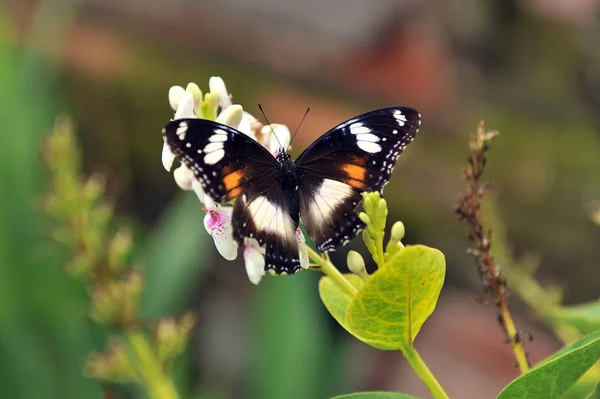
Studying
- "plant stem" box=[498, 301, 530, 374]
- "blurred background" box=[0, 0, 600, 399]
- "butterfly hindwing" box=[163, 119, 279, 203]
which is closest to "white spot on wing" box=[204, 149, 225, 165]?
"butterfly hindwing" box=[163, 119, 279, 203]

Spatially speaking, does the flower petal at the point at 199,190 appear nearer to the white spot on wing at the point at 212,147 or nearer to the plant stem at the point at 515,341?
the white spot on wing at the point at 212,147

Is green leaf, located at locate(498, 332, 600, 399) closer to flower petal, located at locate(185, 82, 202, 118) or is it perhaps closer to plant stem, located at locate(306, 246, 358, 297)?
plant stem, located at locate(306, 246, 358, 297)

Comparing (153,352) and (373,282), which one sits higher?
(373,282)

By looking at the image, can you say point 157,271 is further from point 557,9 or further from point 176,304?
point 557,9

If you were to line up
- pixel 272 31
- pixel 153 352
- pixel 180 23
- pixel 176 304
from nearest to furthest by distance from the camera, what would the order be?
pixel 153 352 → pixel 176 304 → pixel 272 31 → pixel 180 23

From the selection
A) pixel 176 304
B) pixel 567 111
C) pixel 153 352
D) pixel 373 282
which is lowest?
pixel 176 304

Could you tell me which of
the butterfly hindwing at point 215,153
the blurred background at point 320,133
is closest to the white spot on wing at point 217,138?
the butterfly hindwing at point 215,153

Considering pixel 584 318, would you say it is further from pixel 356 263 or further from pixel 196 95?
pixel 196 95

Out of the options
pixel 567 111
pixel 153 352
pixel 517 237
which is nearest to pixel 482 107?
pixel 567 111

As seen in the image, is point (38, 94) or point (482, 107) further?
point (38, 94)
